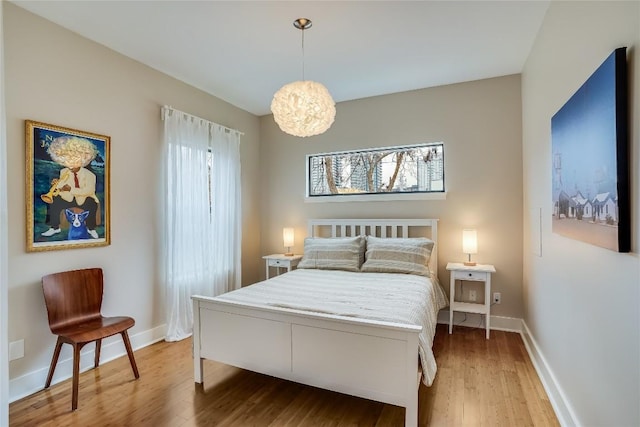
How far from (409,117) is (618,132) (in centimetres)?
275

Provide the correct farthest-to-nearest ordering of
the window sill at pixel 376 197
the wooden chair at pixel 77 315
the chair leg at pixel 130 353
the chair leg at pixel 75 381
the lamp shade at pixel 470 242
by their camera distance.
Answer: the window sill at pixel 376 197 → the lamp shade at pixel 470 242 → the chair leg at pixel 130 353 → the wooden chair at pixel 77 315 → the chair leg at pixel 75 381

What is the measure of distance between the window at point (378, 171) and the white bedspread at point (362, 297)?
1269 millimetres

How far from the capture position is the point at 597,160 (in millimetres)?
1393

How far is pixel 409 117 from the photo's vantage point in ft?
12.6

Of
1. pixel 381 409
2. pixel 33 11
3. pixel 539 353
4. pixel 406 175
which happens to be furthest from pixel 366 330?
pixel 33 11

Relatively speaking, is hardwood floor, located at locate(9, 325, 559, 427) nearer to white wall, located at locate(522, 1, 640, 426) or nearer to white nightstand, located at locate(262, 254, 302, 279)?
white wall, located at locate(522, 1, 640, 426)

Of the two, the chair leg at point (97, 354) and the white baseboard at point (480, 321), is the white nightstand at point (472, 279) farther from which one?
the chair leg at point (97, 354)

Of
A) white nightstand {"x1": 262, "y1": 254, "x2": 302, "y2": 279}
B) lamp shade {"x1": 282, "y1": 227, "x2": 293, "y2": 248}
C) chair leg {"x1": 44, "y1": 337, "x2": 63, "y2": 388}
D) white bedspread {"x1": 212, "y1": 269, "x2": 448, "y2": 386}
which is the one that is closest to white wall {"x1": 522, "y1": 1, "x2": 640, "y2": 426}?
white bedspread {"x1": 212, "y1": 269, "x2": 448, "y2": 386}

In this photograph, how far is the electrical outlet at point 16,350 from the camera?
2158 mm

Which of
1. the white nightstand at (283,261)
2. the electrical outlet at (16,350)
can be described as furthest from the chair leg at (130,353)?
the white nightstand at (283,261)

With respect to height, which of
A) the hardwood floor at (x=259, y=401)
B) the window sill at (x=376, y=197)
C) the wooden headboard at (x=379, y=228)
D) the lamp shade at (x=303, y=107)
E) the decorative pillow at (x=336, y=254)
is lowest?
the hardwood floor at (x=259, y=401)

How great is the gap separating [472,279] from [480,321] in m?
0.62

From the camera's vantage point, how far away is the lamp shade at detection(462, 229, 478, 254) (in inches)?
131

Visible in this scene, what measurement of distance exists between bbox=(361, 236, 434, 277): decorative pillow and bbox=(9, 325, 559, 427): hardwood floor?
2.91 ft
